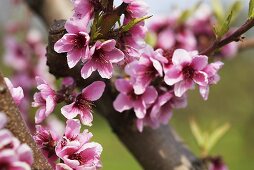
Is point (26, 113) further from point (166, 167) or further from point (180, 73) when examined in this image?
point (180, 73)

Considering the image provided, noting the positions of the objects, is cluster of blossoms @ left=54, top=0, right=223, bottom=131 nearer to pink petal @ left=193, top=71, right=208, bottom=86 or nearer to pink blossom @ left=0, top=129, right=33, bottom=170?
pink petal @ left=193, top=71, right=208, bottom=86

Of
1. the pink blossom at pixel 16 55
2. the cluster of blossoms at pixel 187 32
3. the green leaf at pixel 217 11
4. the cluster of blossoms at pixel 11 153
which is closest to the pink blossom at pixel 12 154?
the cluster of blossoms at pixel 11 153

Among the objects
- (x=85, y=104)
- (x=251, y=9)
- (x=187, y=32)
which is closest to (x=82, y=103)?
(x=85, y=104)

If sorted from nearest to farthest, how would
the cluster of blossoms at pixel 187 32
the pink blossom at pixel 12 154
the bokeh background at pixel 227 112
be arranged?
the pink blossom at pixel 12 154
the cluster of blossoms at pixel 187 32
the bokeh background at pixel 227 112

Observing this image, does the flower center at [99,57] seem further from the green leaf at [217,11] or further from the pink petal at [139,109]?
the green leaf at [217,11]

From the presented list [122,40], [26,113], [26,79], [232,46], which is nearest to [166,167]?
[122,40]

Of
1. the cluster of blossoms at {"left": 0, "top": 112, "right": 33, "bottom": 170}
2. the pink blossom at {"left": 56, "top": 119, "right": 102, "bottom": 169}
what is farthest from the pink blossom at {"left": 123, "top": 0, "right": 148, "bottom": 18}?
the cluster of blossoms at {"left": 0, "top": 112, "right": 33, "bottom": 170}

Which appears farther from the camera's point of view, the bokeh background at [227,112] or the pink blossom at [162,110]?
the bokeh background at [227,112]

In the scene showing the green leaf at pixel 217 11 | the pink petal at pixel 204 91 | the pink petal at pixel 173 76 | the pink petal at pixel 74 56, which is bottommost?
the green leaf at pixel 217 11
